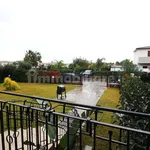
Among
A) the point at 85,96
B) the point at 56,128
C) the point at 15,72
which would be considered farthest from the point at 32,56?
the point at 56,128

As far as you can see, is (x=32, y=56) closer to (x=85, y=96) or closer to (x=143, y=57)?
(x=143, y=57)

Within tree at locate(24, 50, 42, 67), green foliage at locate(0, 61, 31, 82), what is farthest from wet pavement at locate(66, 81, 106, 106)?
tree at locate(24, 50, 42, 67)

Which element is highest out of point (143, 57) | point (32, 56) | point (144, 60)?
point (32, 56)

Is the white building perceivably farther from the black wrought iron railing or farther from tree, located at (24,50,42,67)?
the black wrought iron railing

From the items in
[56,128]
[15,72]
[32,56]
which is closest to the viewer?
[56,128]

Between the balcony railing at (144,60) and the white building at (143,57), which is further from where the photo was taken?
the white building at (143,57)

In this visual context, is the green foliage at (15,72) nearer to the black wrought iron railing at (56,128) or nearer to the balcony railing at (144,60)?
the black wrought iron railing at (56,128)

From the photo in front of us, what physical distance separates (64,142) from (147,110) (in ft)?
5.93

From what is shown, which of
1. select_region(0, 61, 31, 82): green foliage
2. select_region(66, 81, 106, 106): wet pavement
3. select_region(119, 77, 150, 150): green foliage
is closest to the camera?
select_region(119, 77, 150, 150): green foliage

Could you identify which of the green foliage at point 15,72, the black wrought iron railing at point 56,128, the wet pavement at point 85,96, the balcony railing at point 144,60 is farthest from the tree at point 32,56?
the black wrought iron railing at point 56,128

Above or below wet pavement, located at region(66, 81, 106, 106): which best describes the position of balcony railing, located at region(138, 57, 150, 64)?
above

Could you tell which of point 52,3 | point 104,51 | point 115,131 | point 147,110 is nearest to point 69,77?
point 52,3

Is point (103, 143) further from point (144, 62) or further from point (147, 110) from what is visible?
point (144, 62)

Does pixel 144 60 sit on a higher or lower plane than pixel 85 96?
higher
